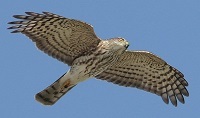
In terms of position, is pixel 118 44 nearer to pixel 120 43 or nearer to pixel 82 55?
pixel 120 43

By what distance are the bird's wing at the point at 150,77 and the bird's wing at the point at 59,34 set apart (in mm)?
1092

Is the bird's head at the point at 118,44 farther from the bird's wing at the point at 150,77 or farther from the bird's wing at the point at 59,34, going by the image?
the bird's wing at the point at 150,77

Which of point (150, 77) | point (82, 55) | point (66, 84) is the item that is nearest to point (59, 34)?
point (82, 55)

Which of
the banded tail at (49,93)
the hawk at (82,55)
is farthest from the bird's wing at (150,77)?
the banded tail at (49,93)

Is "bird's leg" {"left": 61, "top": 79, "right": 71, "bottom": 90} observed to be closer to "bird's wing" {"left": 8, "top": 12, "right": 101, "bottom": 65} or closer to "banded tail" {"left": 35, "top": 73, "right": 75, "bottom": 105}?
"banded tail" {"left": 35, "top": 73, "right": 75, "bottom": 105}

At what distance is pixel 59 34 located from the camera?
17766 millimetres

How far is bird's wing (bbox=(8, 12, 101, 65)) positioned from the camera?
17.3 m

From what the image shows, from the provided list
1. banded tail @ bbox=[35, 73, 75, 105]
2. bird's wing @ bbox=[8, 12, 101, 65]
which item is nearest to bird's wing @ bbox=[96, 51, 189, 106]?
bird's wing @ bbox=[8, 12, 101, 65]

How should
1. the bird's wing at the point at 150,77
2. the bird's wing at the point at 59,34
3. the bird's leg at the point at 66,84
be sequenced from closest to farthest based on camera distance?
the bird's wing at the point at 59,34 → the bird's leg at the point at 66,84 → the bird's wing at the point at 150,77

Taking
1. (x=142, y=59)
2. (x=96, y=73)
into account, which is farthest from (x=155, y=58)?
(x=96, y=73)

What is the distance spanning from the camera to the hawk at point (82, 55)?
685 inches

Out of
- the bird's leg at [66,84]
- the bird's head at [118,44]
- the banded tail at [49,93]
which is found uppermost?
the bird's head at [118,44]

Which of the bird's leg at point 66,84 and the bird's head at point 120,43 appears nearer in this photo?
the bird's head at point 120,43

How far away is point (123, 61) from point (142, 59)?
1.55 ft
